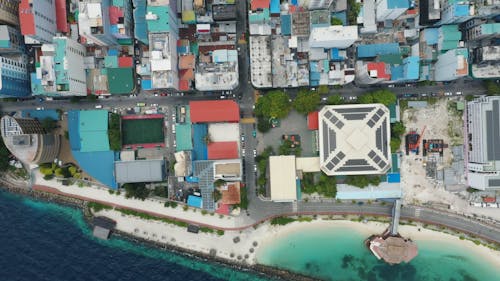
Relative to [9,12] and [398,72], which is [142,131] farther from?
[398,72]

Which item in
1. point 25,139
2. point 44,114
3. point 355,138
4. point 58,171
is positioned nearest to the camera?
point 25,139

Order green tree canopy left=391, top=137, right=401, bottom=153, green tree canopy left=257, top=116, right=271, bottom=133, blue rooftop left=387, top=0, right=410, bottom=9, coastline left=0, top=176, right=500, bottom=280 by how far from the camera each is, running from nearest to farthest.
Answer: blue rooftop left=387, top=0, right=410, bottom=9 → green tree canopy left=391, top=137, right=401, bottom=153 → green tree canopy left=257, top=116, right=271, bottom=133 → coastline left=0, top=176, right=500, bottom=280

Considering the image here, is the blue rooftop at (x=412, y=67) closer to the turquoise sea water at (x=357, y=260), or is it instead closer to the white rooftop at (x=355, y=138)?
the white rooftop at (x=355, y=138)

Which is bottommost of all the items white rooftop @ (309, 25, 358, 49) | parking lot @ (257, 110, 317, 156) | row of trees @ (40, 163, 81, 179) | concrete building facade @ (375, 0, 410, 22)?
row of trees @ (40, 163, 81, 179)

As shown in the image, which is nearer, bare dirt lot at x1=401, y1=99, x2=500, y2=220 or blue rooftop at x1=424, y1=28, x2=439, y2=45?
blue rooftop at x1=424, y1=28, x2=439, y2=45

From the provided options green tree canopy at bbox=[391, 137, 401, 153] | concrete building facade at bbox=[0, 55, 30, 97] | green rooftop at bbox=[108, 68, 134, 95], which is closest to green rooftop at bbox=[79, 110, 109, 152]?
green rooftop at bbox=[108, 68, 134, 95]

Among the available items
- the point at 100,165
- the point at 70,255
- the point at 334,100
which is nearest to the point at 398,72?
the point at 334,100

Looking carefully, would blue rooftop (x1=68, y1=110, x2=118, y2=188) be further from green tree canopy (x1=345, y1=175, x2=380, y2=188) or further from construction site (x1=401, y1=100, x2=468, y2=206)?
construction site (x1=401, y1=100, x2=468, y2=206)
